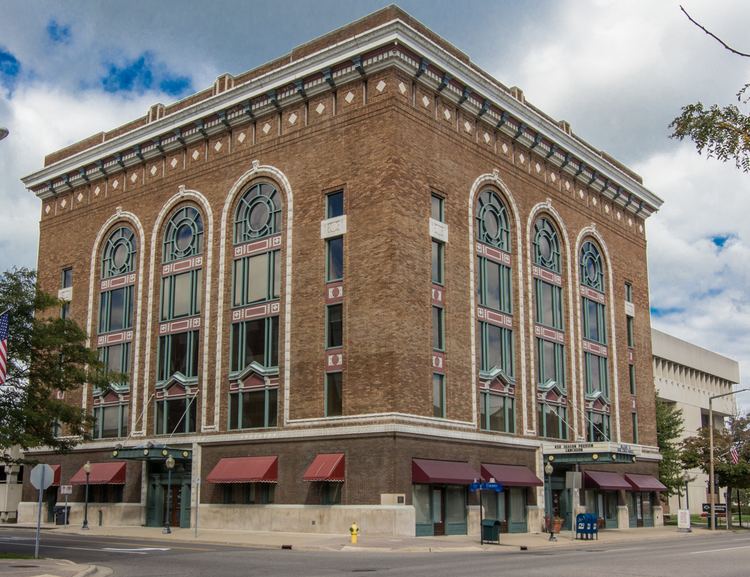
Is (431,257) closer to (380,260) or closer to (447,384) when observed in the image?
(380,260)

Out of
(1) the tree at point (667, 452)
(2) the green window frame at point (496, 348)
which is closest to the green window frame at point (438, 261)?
(2) the green window frame at point (496, 348)

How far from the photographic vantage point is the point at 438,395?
141 ft

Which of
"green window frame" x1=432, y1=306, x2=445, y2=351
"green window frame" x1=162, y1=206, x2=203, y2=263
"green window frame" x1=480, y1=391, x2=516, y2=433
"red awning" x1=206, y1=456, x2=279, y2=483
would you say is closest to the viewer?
"red awning" x1=206, y1=456, x2=279, y2=483

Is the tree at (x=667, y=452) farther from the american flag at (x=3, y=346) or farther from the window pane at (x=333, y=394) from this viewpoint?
the american flag at (x=3, y=346)

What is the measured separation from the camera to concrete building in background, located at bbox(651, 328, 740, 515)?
302 ft

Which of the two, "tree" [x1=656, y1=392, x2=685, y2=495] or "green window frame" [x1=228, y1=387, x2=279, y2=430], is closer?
"green window frame" [x1=228, y1=387, x2=279, y2=430]

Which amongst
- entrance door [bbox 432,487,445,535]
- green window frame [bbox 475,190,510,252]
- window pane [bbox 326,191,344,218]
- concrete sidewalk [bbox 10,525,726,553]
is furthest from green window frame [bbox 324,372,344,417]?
green window frame [bbox 475,190,510,252]

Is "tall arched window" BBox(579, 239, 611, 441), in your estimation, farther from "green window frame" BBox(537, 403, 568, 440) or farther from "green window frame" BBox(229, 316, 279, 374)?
"green window frame" BBox(229, 316, 279, 374)

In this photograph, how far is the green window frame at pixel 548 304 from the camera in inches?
2079

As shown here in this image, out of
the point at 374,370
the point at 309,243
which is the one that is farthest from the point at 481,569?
the point at 309,243

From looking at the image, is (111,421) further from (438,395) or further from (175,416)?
(438,395)

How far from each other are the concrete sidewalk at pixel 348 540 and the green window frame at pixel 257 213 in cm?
1571

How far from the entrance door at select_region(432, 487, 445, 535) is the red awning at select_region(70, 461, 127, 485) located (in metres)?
19.8

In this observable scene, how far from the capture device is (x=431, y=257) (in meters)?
43.9
